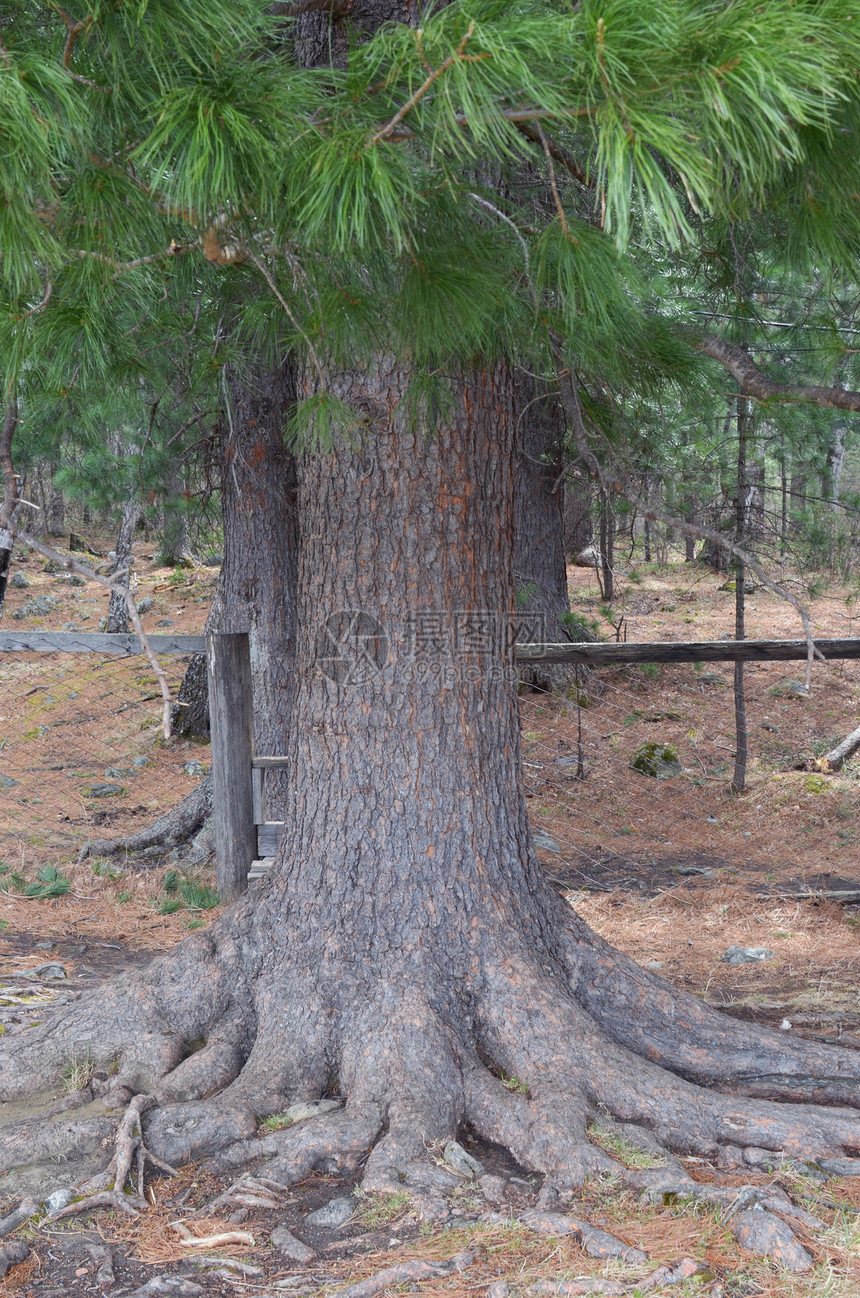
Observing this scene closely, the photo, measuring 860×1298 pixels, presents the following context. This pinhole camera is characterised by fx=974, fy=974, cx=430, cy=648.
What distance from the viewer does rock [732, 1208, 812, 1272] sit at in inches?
86.4

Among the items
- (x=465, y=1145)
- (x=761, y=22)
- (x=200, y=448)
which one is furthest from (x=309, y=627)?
(x=200, y=448)

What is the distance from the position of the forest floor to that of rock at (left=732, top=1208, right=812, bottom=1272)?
0.10 ft

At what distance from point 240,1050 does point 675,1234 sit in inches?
56.7

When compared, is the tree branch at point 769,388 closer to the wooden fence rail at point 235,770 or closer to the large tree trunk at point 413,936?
the large tree trunk at point 413,936

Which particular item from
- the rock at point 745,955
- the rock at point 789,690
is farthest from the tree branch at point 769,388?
the rock at point 789,690

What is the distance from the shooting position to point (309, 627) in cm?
321

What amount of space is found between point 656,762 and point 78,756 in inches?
219

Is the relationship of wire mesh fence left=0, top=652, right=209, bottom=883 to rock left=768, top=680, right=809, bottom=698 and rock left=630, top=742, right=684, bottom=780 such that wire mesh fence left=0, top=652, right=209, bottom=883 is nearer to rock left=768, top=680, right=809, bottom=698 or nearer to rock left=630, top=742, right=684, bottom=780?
rock left=630, top=742, right=684, bottom=780

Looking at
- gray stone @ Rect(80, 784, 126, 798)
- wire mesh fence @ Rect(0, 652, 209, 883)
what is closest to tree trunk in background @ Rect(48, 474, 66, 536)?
wire mesh fence @ Rect(0, 652, 209, 883)

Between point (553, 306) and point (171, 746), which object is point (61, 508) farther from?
point (553, 306)

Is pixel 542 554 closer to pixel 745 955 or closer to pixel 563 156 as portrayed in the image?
pixel 745 955

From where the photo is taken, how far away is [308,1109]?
2.79 meters

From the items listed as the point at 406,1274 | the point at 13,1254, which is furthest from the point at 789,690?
the point at 13,1254

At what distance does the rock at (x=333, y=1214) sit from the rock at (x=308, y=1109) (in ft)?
1.13
